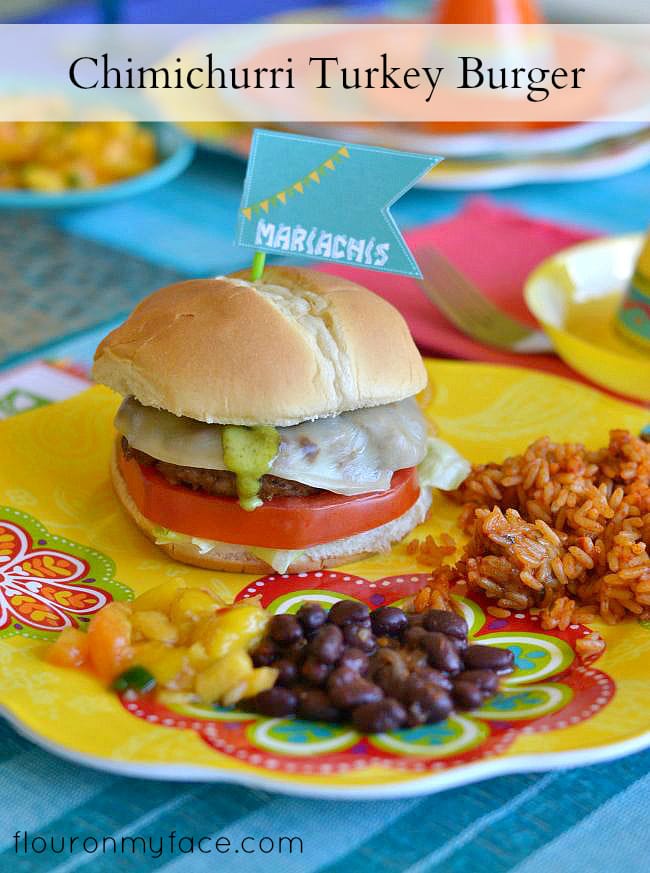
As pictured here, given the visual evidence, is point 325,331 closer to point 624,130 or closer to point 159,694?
point 159,694

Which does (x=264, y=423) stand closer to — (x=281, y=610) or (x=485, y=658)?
(x=281, y=610)

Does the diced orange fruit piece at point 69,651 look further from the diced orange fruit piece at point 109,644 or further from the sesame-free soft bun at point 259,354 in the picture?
the sesame-free soft bun at point 259,354

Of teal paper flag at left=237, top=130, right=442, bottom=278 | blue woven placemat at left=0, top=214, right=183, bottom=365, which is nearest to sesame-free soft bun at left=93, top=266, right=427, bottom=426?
teal paper flag at left=237, top=130, right=442, bottom=278

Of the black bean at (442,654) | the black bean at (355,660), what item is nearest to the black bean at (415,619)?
the black bean at (442,654)

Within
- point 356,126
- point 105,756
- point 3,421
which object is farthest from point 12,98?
point 105,756

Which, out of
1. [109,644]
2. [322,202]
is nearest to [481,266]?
[322,202]
